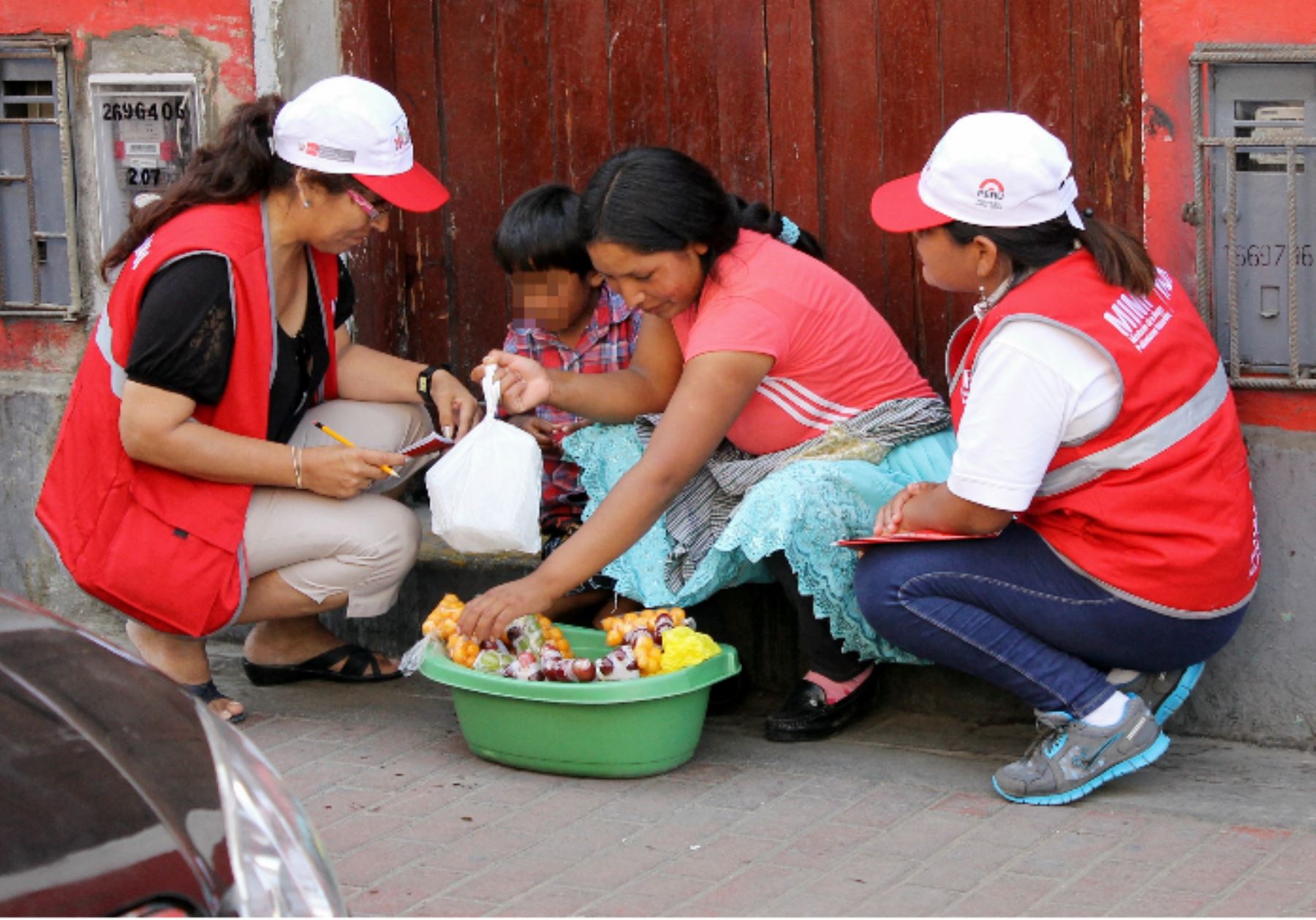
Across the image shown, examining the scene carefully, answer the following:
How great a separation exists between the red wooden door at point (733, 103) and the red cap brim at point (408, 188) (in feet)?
3.17

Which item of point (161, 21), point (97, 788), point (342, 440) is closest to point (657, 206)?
point (342, 440)

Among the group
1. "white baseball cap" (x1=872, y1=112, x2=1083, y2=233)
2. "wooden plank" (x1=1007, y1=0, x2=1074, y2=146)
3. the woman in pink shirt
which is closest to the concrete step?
the woman in pink shirt

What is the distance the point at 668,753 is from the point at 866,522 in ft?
2.23

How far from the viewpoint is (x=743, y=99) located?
484cm

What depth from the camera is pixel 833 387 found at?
4.06 m

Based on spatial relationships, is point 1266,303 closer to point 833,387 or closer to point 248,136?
point 833,387

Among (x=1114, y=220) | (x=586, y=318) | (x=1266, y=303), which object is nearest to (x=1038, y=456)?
(x=1266, y=303)

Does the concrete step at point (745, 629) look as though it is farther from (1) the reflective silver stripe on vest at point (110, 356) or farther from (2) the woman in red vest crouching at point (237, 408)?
(1) the reflective silver stripe on vest at point (110, 356)

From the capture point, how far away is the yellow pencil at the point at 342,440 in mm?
4203

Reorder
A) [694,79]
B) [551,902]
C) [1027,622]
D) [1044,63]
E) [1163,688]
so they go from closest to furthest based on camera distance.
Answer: [551,902] < [1027,622] < [1163,688] < [1044,63] < [694,79]

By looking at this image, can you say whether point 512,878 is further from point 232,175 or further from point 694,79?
point 694,79

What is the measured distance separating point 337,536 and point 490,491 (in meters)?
0.58

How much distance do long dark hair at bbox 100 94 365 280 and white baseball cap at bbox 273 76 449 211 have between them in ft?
0.17

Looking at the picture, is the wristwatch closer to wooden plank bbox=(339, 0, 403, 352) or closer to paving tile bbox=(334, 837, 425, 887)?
wooden plank bbox=(339, 0, 403, 352)
